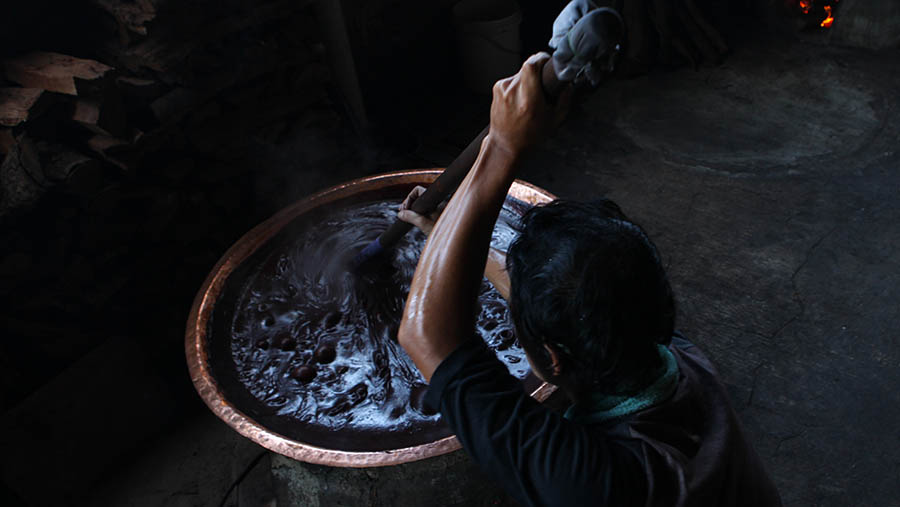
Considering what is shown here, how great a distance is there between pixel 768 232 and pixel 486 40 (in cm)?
303

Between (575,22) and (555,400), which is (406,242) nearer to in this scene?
(555,400)

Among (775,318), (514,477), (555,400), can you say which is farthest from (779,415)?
(514,477)

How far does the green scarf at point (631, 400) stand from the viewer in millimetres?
1231

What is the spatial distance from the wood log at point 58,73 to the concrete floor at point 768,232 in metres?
1.68

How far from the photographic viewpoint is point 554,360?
4.14 feet

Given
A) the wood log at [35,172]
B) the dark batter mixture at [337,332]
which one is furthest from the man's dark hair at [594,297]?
the wood log at [35,172]

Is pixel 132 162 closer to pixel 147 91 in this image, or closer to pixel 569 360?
pixel 147 91

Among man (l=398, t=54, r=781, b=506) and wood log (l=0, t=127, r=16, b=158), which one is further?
wood log (l=0, t=127, r=16, b=158)

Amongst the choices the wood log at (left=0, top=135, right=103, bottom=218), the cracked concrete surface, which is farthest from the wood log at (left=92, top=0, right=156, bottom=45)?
the cracked concrete surface

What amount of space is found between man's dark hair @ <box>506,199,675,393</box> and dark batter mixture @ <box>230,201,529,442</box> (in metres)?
0.92

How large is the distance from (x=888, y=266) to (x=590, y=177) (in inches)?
84.0

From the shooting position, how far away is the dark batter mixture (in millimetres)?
2068

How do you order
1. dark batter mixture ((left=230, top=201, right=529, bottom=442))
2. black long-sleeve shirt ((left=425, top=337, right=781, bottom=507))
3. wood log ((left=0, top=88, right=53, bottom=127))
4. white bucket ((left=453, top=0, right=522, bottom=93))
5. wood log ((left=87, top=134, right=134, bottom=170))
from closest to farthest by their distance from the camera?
black long-sleeve shirt ((left=425, top=337, right=781, bottom=507)), dark batter mixture ((left=230, top=201, right=529, bottom=442)), wood log ((left=0, top=88, right=53, bottom=127)), wood log ((left=87, top=134, right=134, bottom=170)), white bucket ((left=453, top=0, right=522, bottom=93))

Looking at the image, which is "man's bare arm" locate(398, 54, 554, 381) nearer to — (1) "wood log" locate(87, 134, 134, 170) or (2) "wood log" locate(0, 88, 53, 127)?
(1) "wood log" locate(87, 134, 134, 170)
